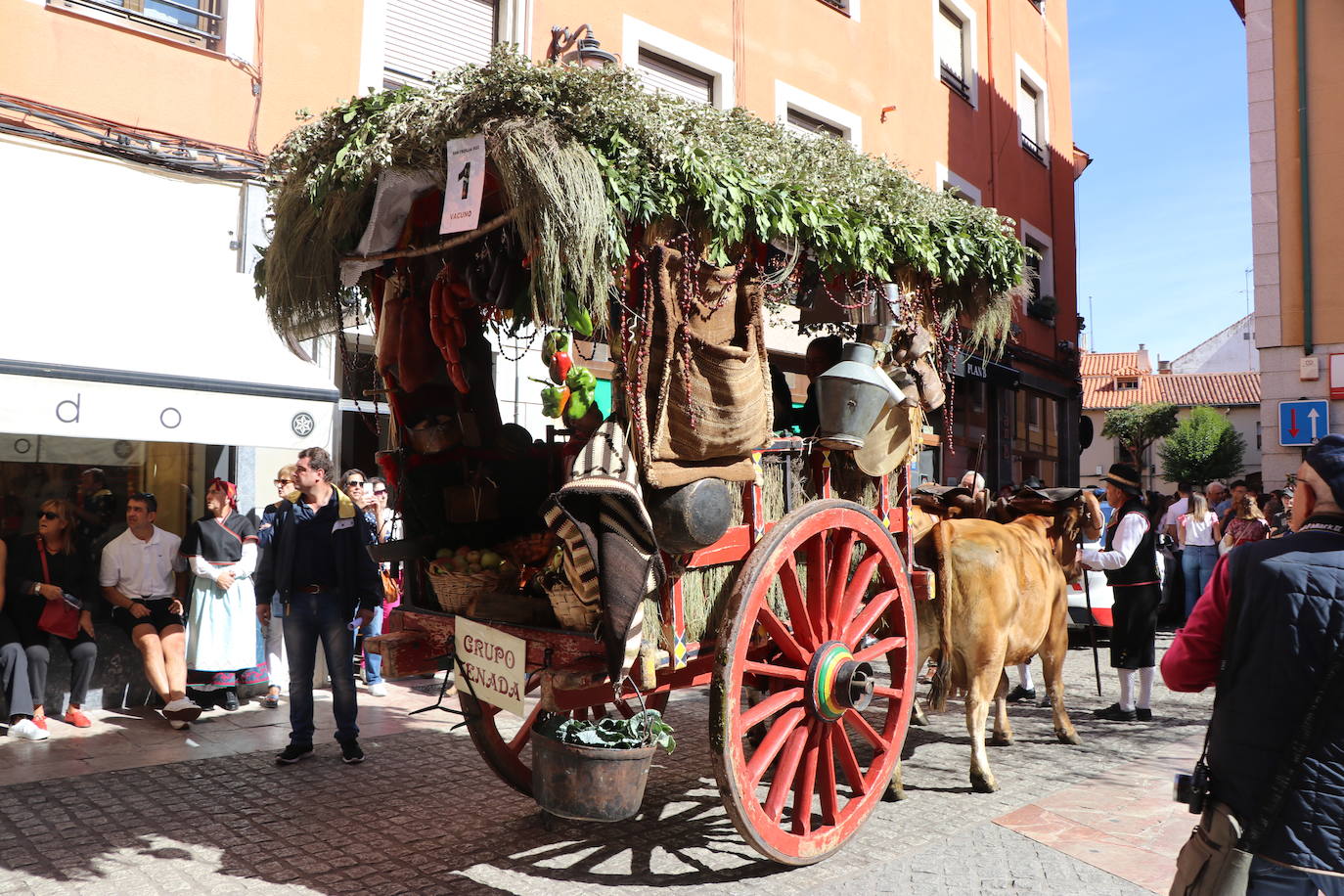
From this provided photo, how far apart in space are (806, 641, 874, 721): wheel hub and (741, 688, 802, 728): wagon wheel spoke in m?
0.07

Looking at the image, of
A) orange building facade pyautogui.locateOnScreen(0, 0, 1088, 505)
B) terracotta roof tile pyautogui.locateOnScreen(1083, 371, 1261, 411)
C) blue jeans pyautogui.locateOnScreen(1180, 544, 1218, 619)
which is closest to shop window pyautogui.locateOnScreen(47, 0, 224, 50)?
orange building facade pyautogui.locateOnScreen(0, 0, 1088, 505)

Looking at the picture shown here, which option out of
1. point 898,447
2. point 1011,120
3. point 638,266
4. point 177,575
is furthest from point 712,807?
point 1011,120

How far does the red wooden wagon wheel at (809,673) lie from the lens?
3.72 metres

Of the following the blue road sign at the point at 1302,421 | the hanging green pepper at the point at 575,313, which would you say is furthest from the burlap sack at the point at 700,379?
the blue road sign at the point at 1302,421

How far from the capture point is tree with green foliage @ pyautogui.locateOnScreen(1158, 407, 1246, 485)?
43.5 meters

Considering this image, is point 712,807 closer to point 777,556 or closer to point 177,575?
point 777,556

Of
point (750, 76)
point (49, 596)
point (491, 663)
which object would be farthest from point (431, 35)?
point (491, 663)

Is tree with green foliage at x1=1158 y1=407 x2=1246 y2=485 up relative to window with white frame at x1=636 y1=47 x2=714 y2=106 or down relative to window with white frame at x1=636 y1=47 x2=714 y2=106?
down

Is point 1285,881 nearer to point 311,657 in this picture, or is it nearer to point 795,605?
point 795,605

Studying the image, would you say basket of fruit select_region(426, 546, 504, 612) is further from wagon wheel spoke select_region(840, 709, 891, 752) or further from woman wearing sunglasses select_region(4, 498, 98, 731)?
woman wearing sunglasses select_region(4, 498, 98, 731)

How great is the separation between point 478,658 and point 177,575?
5.04 metres

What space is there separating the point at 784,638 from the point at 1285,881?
1902 mm

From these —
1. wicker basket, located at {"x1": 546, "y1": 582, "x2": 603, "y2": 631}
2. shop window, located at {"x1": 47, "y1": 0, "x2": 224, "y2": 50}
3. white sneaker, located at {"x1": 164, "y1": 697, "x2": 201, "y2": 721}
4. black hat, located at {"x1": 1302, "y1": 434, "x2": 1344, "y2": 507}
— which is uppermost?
shop window, located at {"x1": 47, "y1": 0, "x2": 224, "y2": 50}

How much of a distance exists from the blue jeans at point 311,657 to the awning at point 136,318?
145cm
